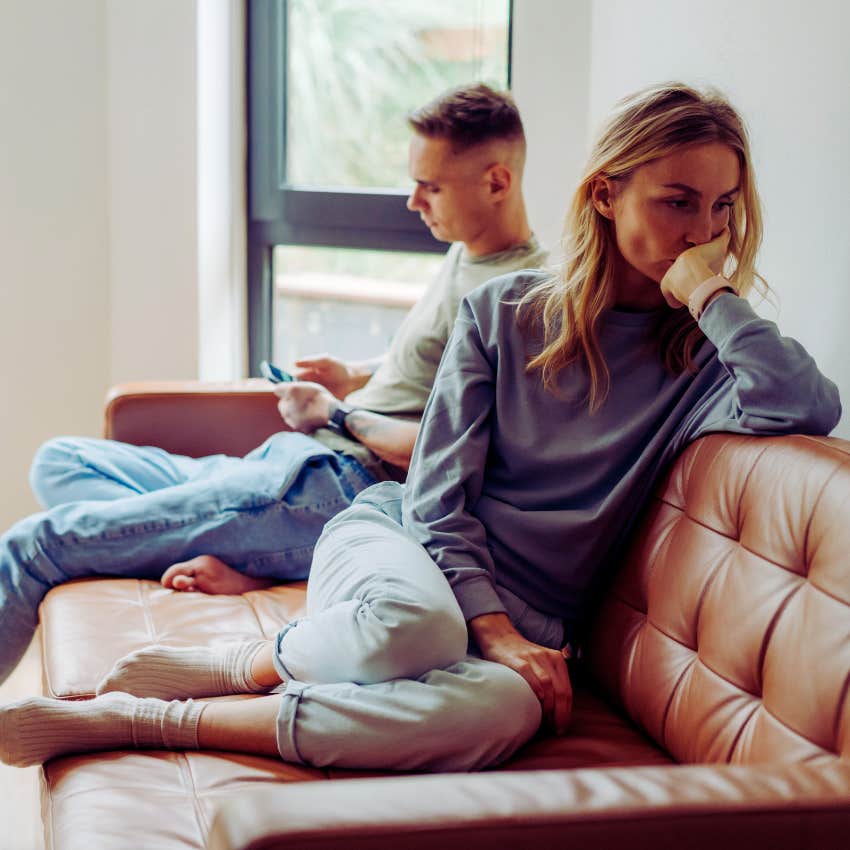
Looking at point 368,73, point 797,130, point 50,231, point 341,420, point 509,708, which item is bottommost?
point 509,708

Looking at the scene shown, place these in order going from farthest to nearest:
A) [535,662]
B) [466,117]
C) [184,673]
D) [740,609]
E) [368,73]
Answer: [368,73], [466,117], [184,673], [535,662], [740,609]

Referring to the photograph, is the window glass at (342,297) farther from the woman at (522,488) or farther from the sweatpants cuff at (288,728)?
the sweatpants cuff at (288,728)

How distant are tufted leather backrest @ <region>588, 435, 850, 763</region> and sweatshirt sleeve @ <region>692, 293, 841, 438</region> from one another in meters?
0.03

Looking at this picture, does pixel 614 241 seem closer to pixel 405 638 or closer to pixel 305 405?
pixel 405 638

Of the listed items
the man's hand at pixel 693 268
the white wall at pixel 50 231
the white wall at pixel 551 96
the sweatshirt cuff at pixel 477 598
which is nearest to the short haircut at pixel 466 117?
the white wall at pixel 551 96

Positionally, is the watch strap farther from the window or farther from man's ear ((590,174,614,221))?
the window

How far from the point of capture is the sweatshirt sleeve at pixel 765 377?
137cm

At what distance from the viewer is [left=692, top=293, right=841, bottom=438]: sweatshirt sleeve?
4.49ft

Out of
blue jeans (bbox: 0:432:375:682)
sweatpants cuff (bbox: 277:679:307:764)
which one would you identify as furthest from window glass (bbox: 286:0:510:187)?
sweatpants cuff (bbox: 277:679:307:764)

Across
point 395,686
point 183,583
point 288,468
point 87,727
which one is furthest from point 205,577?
point 395,686

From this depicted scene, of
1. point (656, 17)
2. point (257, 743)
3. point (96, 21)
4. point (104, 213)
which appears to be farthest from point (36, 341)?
point (257, 743)

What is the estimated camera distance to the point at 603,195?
1587mm

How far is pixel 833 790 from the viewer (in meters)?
0.91

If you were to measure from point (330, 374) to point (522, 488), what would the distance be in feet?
3.13
